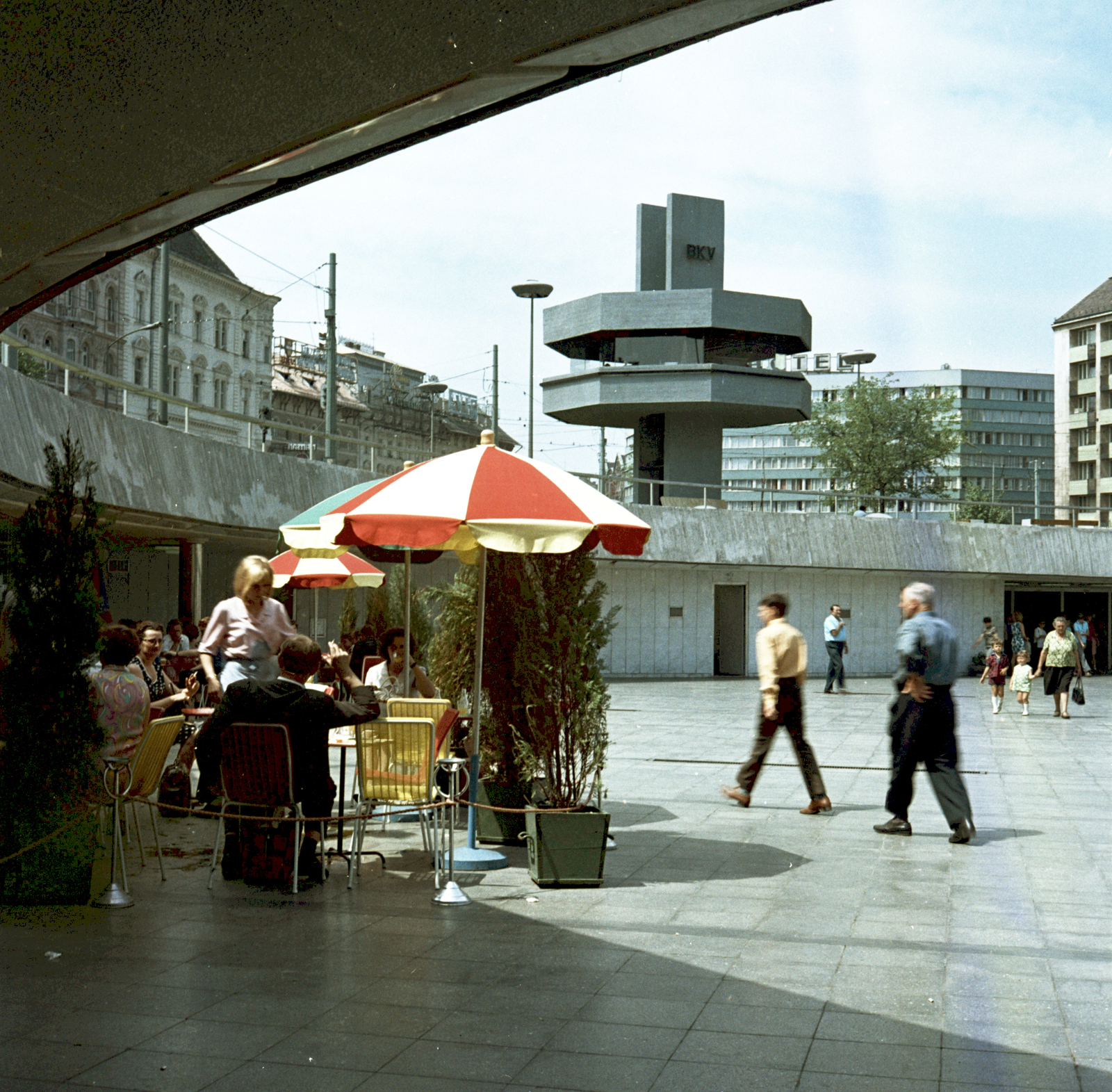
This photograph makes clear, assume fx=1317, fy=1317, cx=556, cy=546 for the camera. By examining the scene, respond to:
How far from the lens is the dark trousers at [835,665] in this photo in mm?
26750

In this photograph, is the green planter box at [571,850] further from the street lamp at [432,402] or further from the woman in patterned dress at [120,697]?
the street lamp at [432,402]

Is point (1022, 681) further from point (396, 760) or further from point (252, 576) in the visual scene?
point (252, 576)

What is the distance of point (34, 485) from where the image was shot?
1501 centimetres

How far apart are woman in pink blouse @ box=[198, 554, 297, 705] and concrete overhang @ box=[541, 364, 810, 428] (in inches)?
1259

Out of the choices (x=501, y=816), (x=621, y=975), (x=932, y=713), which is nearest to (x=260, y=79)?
(x=621, y=975)

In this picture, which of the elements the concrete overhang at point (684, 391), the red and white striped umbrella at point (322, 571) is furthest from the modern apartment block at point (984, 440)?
the red and white striped umbrella at point (322, 571)

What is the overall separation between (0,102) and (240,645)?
4.59 meters

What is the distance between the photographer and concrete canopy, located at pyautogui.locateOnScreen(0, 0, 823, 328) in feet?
12.5

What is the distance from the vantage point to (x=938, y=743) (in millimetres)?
8922

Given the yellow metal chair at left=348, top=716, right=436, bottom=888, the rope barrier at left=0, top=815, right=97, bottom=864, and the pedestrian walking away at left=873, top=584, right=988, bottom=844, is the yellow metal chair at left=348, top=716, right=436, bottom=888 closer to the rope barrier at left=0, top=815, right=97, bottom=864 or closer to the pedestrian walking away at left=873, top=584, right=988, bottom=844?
the rope barrier at left=0, top=815, right=97, bottom=864

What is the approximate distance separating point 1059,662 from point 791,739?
11478mm

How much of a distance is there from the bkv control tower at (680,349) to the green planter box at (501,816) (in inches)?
1244

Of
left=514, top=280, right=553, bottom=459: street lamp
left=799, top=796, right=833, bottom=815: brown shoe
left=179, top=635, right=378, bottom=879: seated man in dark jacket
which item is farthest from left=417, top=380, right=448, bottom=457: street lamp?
left=179, top=635, right=378, bottom=879: seated man in dark jacket

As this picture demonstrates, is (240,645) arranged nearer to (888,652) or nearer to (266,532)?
(266,532)
